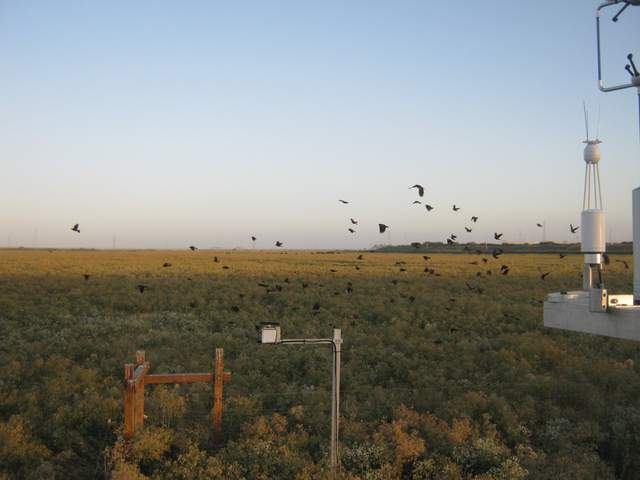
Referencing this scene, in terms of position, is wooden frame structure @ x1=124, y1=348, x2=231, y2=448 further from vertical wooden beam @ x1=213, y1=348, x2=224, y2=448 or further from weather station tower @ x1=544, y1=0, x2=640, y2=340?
weather station tower @ x1=544, y1=0, x2=640, y2=340

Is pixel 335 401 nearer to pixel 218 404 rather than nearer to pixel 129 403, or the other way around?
pixel 218 404

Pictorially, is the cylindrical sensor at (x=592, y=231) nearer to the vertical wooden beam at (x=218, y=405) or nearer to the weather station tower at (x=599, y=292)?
the weather station tower at (x=599, y=292)

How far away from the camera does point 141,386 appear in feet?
29.5

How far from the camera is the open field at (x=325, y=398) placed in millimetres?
8477

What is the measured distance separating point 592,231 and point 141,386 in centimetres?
690

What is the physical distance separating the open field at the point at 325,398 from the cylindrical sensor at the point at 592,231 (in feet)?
11.6

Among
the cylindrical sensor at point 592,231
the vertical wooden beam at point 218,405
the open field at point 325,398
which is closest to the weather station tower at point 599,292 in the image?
the cylindrical sensor at point 592,231

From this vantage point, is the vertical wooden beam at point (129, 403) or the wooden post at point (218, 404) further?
the wooden post at point (218, 404)

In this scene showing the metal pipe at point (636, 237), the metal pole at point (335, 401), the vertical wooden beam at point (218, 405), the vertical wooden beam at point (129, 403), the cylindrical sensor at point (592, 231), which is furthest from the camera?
the vertical wooden beam at point (218, 405)

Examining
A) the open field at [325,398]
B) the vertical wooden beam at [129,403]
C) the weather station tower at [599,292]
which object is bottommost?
the open field at [325,398]

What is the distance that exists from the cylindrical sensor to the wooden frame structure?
5.92 metres

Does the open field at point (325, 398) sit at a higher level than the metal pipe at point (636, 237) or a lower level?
lower

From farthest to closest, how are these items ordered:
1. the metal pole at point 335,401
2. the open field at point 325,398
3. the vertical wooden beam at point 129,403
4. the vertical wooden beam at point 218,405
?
the vertical wooden beam at point 218,405, the open field at point 325,398, the vertical wooden beam at point 129,403, the metal pole at point 335,401

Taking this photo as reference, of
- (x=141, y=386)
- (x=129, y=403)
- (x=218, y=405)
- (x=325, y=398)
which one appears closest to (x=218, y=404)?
(x=218, y=405)
